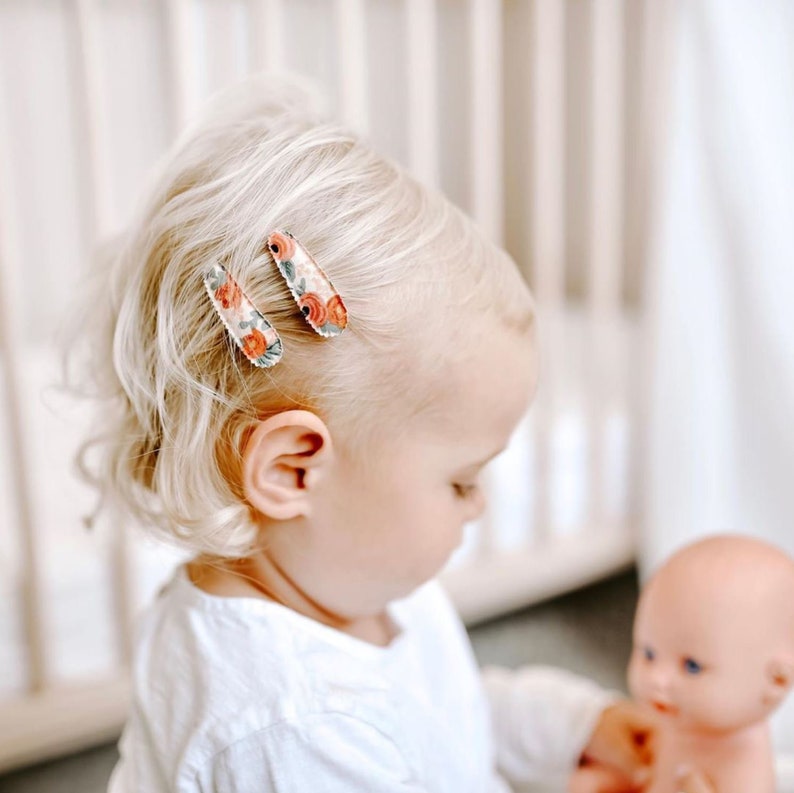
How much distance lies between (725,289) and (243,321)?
74cm

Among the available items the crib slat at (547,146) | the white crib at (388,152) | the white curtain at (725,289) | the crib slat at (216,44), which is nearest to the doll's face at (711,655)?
the white curtain at (725,289)

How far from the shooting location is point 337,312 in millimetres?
580

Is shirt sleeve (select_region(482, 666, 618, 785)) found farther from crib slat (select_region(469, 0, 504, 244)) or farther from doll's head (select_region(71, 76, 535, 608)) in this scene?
crib slat (select_region(469, 0, 504, 244))

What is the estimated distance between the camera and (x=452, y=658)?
2.81 ft

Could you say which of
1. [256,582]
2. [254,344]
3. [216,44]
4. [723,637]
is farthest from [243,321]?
[216,44]

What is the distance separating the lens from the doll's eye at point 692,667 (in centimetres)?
76

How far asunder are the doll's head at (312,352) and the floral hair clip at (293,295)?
1cm

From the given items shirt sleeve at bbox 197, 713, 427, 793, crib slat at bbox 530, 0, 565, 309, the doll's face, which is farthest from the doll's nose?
crib slat at bbox 530, 0, 565, 309

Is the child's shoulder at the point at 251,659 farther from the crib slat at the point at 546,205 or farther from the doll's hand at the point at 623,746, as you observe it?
the crib slat at the point at 546,205

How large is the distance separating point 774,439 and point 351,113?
0.58m

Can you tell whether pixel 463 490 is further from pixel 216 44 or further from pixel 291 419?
pixel 216 44

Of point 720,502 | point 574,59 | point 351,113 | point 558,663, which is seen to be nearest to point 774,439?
point 720,502

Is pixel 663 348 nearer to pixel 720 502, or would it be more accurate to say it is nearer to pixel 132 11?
pixel 720 502

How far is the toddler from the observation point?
599mm
